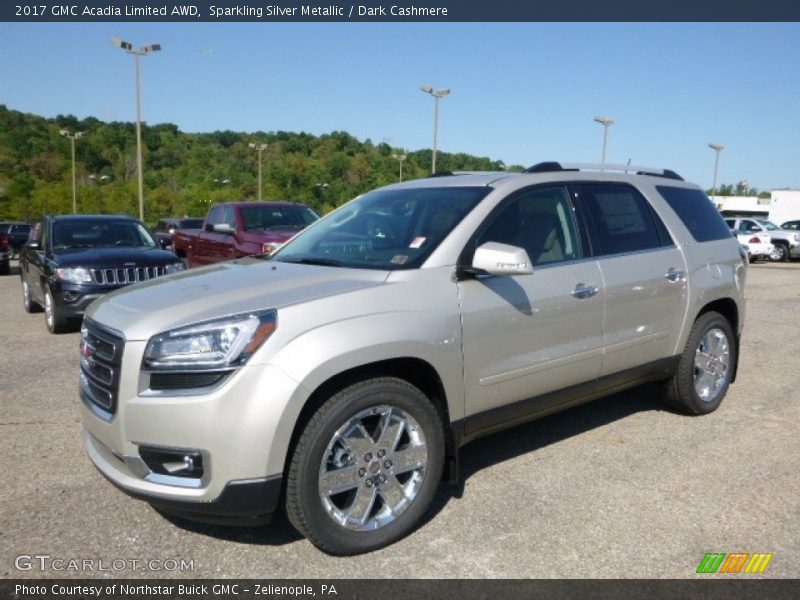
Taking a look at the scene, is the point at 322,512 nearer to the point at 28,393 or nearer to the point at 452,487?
the point at 452,487

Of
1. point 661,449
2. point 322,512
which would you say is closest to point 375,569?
point 322,512

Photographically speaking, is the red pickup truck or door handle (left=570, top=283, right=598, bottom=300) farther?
the red pickup truck

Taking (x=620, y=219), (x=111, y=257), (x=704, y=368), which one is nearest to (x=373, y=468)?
(x=620, y=219)

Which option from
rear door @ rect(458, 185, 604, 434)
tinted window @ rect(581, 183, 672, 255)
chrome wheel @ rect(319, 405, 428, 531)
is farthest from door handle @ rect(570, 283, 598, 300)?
chrome wheel @ rect(319, 405, 428, 531)

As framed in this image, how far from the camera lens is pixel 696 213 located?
5.33m

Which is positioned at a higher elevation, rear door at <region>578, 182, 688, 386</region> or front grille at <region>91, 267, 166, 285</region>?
rear door at <region>578, 182, 688, 386</region>

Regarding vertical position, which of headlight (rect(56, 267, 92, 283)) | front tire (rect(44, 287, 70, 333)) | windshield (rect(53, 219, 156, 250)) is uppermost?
windshield (rect(53, 219, 156, 250))

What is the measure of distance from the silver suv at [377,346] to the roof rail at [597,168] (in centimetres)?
3

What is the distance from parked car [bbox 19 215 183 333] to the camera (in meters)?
8.56

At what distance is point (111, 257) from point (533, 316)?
6.73 metres

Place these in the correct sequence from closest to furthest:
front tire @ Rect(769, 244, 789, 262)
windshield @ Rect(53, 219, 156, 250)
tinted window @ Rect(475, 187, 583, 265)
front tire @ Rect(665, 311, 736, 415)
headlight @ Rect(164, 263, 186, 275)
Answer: tinted window @ Rect(475, 187, 583, 265)
front tire @ Rect(665, 311, 736, 415)
headlight @ Rect(164, 263, 186, 275)
windshield @ Rect(53, 219, 156, 250)
front tire @ Rect(769, 244, 789, 262)

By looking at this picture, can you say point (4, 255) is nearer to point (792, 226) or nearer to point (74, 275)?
point (74, 275)

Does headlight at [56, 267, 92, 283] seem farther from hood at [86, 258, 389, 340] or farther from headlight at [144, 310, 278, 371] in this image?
headlight at [144, 310, 278, 371]

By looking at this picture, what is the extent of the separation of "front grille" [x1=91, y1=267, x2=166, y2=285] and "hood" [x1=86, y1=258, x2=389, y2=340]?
5315 mm
